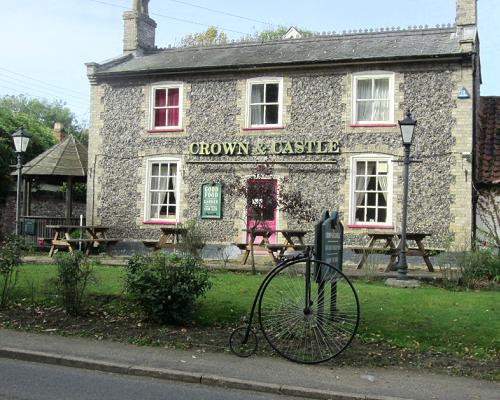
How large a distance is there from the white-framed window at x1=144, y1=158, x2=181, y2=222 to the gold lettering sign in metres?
0.99

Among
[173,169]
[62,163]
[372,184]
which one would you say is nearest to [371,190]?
[372,184]

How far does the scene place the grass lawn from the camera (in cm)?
863

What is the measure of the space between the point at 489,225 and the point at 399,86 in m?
4.96

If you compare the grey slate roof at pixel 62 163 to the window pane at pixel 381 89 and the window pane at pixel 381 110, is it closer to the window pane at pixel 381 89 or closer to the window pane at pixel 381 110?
the window pane at pixel 381 110

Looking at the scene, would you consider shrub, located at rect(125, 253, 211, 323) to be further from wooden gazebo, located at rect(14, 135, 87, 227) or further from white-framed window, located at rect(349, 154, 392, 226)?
wooden gazebo, located at rect(14, 135, 87, 227)

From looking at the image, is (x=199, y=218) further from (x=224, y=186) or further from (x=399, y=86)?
(x=399, y=86)

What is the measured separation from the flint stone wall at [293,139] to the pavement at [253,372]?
10397 millimetres

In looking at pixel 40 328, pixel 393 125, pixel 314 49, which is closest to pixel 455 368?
pixel 40 328

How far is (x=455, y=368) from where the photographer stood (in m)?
7.64

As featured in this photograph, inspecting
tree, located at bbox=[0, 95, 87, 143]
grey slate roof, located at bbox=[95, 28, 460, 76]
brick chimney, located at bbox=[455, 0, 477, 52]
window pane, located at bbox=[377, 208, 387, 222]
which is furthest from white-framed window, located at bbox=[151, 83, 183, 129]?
tree, located at bbox=[0, 95, 87, 143]

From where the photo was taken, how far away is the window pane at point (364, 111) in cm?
1886

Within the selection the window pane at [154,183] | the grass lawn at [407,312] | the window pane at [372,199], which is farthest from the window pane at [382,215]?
the window pane at [154,183]

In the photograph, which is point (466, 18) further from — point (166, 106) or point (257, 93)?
point (166, 106)

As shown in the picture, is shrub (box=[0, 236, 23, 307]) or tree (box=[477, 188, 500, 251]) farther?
tree (box=[477, 188, 500, 251])
